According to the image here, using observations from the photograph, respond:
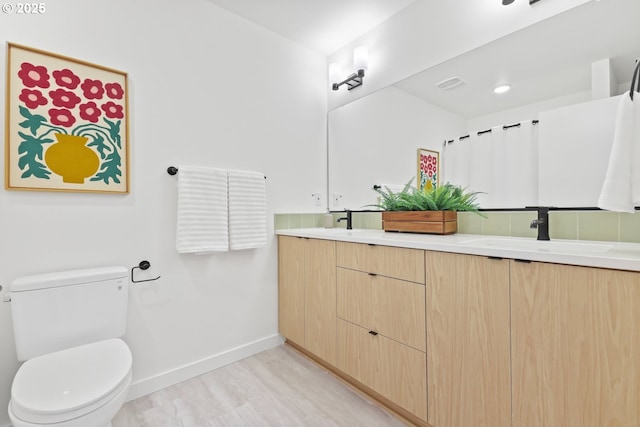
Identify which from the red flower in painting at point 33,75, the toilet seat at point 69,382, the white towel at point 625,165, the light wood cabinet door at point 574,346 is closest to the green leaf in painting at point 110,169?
the red flower in painting at point 33,75

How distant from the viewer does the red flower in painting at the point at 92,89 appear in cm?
151

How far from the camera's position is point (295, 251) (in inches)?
83.1

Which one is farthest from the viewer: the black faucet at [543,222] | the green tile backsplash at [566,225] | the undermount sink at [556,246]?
the black faucet at [543,222]

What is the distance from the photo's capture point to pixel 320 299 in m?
1.88

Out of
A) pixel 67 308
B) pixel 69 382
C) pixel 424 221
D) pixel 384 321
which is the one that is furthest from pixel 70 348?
pixel 424 221

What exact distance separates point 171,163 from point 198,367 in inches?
52.5

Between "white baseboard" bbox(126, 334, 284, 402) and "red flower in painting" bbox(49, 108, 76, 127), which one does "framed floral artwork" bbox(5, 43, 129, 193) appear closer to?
"red flower in painting" bbox(49, 108, 76, 127)

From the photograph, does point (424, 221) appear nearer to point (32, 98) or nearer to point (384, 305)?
point (384, 305)

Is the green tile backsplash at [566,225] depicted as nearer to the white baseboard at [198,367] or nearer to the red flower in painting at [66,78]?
the white baseboard at [198,367]

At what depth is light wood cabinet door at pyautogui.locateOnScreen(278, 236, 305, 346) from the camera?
2.05 meters

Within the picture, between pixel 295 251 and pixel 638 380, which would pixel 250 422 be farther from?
pixel 638 380

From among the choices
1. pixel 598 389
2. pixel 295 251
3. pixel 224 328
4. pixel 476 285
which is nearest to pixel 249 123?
pixel 295 251

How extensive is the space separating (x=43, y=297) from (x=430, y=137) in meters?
2.19

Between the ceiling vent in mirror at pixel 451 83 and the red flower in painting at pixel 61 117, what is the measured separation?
6.91ft
